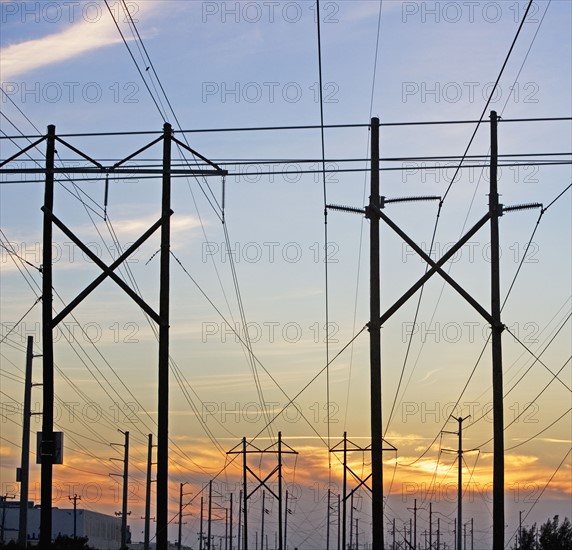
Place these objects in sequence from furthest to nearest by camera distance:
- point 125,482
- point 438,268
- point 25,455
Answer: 1. point 125,482
2. point 25,455
3. point 438,268

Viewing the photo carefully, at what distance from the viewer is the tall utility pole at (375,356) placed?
27.4 metres

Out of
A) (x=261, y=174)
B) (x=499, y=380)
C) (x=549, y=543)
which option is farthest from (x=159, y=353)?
(x=549, y=543)

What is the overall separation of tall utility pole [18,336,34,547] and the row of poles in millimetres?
18206

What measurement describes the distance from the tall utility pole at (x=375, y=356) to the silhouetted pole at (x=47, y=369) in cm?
754

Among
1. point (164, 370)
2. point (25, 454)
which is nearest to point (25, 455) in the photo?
point (25, 454)

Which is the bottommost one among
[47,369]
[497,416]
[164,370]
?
[497,416]

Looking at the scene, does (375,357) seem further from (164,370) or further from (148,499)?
(148,499)

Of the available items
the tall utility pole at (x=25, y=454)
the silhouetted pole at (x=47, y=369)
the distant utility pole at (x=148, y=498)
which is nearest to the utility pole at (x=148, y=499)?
Result: the distant utility pole at (x=148, y=498)

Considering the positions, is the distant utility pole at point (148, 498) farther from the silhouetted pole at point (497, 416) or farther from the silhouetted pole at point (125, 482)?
the silhouetted pole at point (497, 416)

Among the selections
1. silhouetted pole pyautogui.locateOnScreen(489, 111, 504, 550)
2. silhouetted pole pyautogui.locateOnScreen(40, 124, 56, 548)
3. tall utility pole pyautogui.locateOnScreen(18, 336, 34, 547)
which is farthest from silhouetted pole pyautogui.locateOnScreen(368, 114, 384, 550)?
tall utility pole pyautogui.locateOnScreen(18, 336, 34, 547)

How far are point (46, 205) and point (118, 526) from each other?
117150 millimetres

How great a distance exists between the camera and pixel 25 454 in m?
49.5

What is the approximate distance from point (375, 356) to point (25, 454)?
2539 centimetres

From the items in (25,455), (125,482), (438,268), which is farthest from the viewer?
(125,482)
